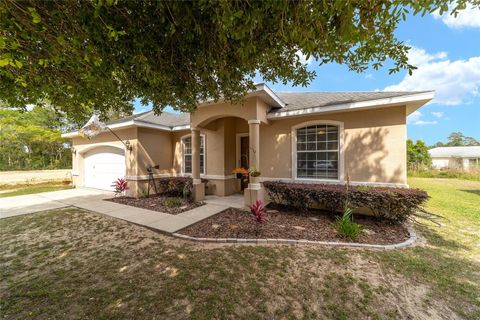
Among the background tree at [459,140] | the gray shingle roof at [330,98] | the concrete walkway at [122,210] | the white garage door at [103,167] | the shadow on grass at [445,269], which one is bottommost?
the shadow on grass at [445,269]

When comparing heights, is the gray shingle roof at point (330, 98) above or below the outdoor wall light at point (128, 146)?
above

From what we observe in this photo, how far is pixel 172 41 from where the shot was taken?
2.93 m

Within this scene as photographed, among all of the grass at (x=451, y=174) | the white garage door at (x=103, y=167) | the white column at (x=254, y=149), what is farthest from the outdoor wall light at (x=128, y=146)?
the grass at (x=451, y=174)

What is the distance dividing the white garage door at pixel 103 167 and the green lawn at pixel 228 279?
18.3ft

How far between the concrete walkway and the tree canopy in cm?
334

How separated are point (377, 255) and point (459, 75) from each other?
36.1 meters

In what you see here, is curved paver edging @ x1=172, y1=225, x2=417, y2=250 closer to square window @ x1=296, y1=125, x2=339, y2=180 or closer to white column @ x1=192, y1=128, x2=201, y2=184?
square window @ x1=296, y1=125, x2=339, y2=180

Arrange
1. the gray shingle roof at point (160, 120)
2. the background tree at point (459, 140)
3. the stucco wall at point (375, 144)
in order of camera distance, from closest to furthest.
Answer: the stucco wall at point (375, 144), the gray shingle roof at point (160, 120), the background tree at point (459, 140)

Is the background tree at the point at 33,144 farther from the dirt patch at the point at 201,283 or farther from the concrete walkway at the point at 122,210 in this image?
the dirt patch at the point at 201,283

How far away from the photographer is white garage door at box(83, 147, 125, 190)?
32.2ft

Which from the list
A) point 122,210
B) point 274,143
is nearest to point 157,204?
point 122,210

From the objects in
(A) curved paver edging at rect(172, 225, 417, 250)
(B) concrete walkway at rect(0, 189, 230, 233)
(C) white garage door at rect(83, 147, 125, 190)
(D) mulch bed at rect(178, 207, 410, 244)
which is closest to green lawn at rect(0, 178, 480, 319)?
(A) curved paver edging at rect(172, 225, 417, 250)

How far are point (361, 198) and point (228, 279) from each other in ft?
13.9

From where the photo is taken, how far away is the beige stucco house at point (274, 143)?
5.78 meters
